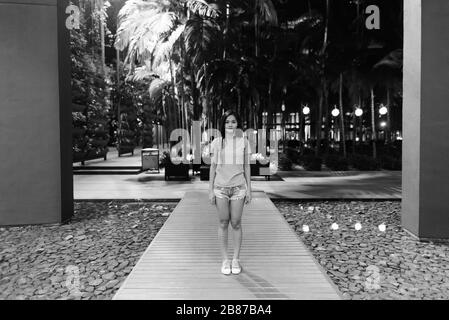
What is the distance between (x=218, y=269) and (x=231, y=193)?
0.98 metres

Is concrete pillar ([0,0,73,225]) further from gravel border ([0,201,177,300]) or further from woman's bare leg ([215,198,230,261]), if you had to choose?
woman's bare leg ([215,198,230,261])

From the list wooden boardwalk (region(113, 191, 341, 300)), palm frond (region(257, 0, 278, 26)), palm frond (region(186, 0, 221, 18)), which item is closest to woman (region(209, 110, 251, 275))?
wooden boardwalk (region(113, 191, 341, 300))

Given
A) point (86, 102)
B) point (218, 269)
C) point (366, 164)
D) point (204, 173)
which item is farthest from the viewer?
point (86, 102)

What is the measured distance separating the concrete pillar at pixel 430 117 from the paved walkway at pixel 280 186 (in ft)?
12.4

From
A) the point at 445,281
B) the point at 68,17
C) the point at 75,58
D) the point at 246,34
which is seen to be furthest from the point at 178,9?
the point at 445,281

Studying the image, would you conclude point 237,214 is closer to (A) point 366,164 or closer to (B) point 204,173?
(B) point 204,173

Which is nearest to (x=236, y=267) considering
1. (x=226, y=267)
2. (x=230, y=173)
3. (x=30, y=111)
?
(x=226, y=267)

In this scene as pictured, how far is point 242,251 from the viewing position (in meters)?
5.57

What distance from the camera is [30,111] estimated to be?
24.4ft

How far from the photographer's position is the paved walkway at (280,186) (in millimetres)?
10898

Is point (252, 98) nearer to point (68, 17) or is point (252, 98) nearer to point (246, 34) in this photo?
point (246, 34)

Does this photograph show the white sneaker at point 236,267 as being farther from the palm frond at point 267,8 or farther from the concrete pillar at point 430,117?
the palm frond at point 267,8

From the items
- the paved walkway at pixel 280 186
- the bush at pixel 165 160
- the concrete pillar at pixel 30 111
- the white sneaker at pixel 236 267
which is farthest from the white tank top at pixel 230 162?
the bush at pixel 165 160

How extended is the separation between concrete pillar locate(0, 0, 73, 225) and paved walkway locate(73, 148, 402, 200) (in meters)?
3.00
